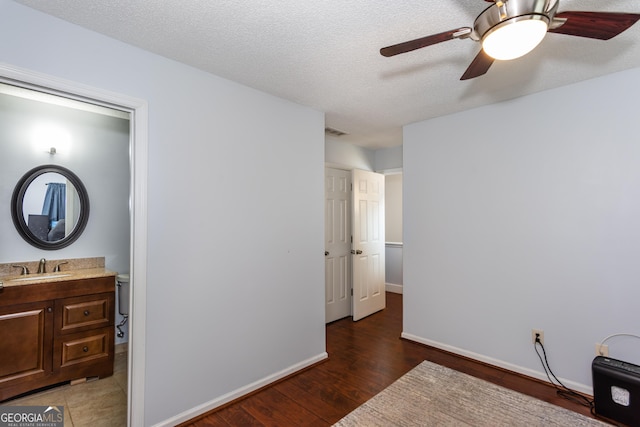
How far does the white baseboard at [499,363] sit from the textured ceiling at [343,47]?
2.46m

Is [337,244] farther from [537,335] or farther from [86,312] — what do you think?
[86,312]

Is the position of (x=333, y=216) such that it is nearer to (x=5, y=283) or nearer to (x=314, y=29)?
(x=314, y=29)

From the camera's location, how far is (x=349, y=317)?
162 inches

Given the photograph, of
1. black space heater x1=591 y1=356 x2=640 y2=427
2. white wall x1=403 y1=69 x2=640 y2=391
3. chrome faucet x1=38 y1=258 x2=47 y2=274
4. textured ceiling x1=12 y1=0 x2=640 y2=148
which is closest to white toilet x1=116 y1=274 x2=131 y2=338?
chrome faucet x1=38 y1=258 x2=47 y2=274

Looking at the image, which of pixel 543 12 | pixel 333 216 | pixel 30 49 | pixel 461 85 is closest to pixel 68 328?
pixel 30 49

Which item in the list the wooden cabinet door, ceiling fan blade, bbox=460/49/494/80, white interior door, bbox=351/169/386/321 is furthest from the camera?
white interior door, bbox=351/169/386/321

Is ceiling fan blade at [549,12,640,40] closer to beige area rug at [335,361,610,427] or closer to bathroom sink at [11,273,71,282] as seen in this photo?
beige area rug at [335,361,610,427]

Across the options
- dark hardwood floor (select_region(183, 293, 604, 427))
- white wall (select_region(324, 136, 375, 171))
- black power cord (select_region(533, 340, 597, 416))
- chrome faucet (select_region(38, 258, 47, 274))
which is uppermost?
white wall (select_region(324, 136, 375, 171))

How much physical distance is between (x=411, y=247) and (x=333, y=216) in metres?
1.11

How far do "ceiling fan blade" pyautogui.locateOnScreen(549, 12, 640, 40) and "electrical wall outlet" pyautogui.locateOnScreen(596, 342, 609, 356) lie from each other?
2228 mm

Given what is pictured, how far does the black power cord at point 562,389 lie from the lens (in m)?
2.17

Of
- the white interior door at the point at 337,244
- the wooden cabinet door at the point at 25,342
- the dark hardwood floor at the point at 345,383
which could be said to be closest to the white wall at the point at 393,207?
the white interior door at the point at 337,244

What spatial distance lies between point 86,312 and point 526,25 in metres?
3.50

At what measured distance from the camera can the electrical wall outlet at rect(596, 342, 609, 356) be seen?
2.20m
